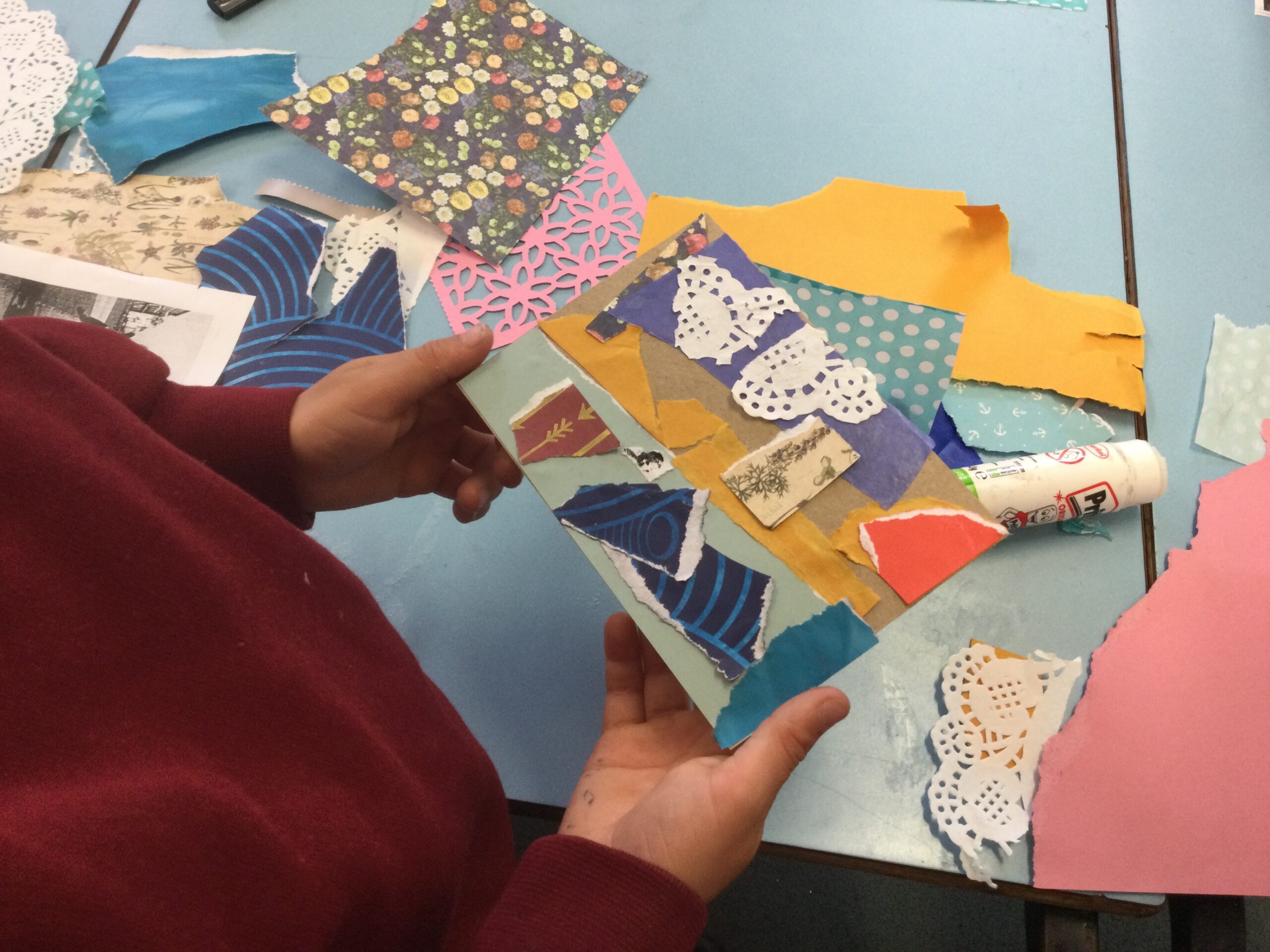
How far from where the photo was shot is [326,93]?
0.79 m

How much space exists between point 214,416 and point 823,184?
0.58 m

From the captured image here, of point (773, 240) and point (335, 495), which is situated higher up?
point (773, 240)

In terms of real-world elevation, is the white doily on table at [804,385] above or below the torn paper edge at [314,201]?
above

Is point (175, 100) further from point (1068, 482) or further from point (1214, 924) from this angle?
point (1214, 924)

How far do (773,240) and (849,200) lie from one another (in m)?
0.09

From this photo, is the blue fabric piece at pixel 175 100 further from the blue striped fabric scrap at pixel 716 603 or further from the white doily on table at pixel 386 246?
the blue striped fabric scrap at pixel 716 603

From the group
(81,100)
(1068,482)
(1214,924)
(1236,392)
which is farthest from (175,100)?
(1214,924)

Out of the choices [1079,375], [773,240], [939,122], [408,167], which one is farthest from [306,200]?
[1079,375]

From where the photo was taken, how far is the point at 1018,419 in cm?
65

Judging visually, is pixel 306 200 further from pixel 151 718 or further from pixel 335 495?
pixel 151 718

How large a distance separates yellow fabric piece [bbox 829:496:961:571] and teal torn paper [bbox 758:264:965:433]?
94 mm

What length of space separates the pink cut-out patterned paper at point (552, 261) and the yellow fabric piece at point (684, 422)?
0.24m

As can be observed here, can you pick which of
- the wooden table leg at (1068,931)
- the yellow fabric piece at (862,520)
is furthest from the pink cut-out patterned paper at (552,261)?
the wooden table leg at (1068,931)

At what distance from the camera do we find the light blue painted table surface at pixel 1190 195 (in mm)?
658
